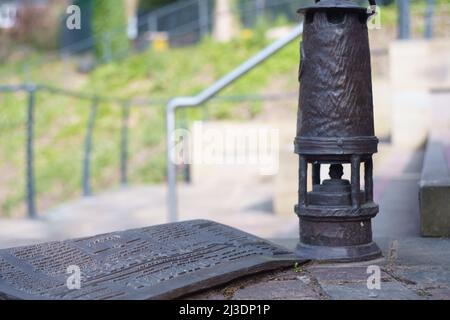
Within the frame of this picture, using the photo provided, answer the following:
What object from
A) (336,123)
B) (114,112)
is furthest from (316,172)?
(114,112)

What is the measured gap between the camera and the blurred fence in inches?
434

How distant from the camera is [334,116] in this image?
11.4ft

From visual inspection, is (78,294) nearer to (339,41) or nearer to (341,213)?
(341,213)

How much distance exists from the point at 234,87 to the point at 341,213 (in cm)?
1087

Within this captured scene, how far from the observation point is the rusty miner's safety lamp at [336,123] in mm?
3479

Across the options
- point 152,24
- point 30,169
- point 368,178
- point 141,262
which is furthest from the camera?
point 152,24

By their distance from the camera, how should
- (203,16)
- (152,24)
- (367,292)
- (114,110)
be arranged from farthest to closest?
(152,24) < (203,16) < (114,110) < (367,292)

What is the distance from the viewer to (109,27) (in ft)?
68.4

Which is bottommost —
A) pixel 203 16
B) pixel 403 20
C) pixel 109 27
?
pixel 403 20

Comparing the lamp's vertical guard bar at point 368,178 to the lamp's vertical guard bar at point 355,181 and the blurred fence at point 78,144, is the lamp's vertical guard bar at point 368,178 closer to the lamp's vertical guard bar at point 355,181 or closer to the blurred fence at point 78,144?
the lamp's vertical guard bar at point 355,181

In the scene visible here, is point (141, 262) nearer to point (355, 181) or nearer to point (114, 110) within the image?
point (355, 181)

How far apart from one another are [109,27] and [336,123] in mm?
17960

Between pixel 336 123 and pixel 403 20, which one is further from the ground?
pixel 403 20

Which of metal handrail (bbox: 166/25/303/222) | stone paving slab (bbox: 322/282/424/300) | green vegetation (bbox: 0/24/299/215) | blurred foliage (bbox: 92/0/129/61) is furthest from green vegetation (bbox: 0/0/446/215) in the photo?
stone paving slab (bbox: 322/282/424/300)
